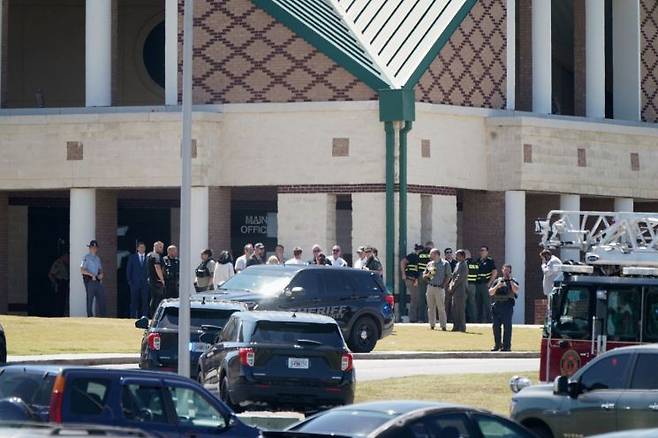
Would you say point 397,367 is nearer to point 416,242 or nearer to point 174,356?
point 174,356

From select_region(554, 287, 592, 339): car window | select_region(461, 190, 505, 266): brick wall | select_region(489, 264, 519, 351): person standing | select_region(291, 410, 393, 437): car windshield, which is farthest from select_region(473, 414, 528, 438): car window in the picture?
select_region(461, 190, 505, 266): brick wall

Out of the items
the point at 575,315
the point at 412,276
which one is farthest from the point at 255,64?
the point at 575,315

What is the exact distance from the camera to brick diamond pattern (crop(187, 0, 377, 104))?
4409 centimetres

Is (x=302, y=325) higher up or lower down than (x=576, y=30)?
lower down

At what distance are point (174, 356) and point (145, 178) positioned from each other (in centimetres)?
1929

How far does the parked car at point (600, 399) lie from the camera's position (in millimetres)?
18188

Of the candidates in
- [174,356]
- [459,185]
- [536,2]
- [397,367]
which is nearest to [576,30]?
[536,2]

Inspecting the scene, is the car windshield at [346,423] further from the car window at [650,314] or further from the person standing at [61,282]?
the person standing at [61,282]

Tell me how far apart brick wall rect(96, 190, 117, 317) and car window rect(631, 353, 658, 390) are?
92.9 feet

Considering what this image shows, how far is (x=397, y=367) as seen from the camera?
30453 millimetres

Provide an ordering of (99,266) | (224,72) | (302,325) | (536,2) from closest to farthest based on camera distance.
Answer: (302,325) < (99,266) < (224,72) < (536,2)

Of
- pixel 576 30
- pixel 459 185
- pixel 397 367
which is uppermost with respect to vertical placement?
pixel 576 30

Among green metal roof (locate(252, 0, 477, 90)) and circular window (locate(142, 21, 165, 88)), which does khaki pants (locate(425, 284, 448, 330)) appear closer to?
green metal roof (locate(252, 0, 477, 90))

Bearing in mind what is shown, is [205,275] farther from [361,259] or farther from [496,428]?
[496,428]
